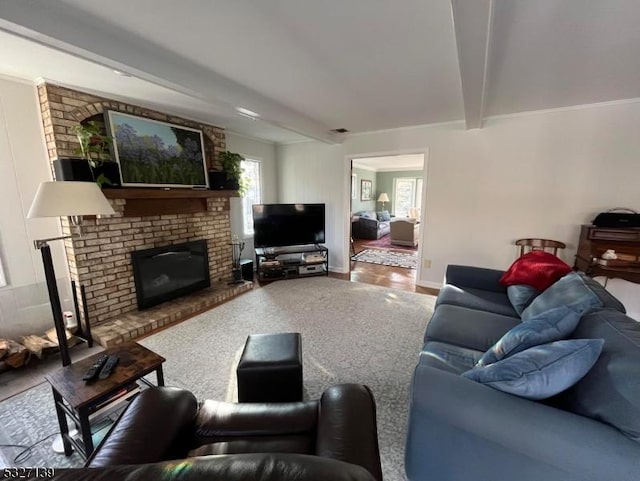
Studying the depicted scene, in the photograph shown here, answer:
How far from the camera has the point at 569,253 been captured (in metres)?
3.30

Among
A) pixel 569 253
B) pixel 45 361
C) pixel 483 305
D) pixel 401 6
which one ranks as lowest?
pixel 45 361

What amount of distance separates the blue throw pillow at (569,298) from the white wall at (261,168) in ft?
13.2

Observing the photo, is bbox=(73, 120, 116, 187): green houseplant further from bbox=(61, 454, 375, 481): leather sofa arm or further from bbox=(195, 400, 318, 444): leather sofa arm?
bbox=(61, 454, 375, 481): leather sofa arm

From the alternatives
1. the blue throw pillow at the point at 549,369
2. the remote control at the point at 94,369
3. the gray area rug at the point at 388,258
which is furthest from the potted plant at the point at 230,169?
the blue throw pillow at the point at 549,369

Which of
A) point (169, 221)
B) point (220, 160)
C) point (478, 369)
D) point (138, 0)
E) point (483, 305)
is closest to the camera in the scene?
point (478, 369)

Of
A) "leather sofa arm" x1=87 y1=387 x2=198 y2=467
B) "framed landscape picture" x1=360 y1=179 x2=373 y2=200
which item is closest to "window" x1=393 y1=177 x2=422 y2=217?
"framed landscape picture" x1=360 y1=179 x2=373 y2=200

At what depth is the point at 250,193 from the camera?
4965 millimetres

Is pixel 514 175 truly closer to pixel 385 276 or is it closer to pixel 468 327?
pixel 385 276

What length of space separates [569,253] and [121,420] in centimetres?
440

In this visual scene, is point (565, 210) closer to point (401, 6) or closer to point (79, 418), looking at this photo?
point (401, 6)

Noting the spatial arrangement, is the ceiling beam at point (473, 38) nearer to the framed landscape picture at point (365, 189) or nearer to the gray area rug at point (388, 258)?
the gray area rug at point (388, 258)

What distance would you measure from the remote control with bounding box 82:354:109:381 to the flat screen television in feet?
9.66

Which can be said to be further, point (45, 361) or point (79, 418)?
point (45, 361)

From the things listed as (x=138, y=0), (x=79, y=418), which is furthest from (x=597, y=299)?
(x=138, y=0)
